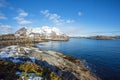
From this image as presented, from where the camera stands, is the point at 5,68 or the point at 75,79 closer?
the point at 5,68

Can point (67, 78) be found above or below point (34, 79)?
below

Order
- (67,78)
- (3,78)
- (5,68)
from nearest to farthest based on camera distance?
(3,78) < (5,68) < (67,78)

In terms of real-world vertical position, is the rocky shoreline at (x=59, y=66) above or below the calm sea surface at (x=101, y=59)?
above

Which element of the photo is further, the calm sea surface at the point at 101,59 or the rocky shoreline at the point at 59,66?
the calm sea surface at the point at 101,59

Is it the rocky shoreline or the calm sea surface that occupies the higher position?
the rocky shoreline

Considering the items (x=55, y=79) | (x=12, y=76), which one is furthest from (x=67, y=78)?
(x=12, y=76)

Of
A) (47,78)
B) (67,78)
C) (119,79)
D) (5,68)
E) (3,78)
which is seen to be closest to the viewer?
(3,78)

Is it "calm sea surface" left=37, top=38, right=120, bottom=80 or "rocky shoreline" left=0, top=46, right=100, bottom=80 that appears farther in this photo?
"calm sea surface" left=37, top=38, right=120, bottom=80

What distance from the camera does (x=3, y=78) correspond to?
14695 millimetres

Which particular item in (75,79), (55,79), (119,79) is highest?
(55,79)

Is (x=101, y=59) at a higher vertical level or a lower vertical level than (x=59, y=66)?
lower

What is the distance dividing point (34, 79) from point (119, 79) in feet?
72.5

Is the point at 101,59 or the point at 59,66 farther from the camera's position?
the point at 101,59

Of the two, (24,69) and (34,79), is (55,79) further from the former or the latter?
(24,69)
